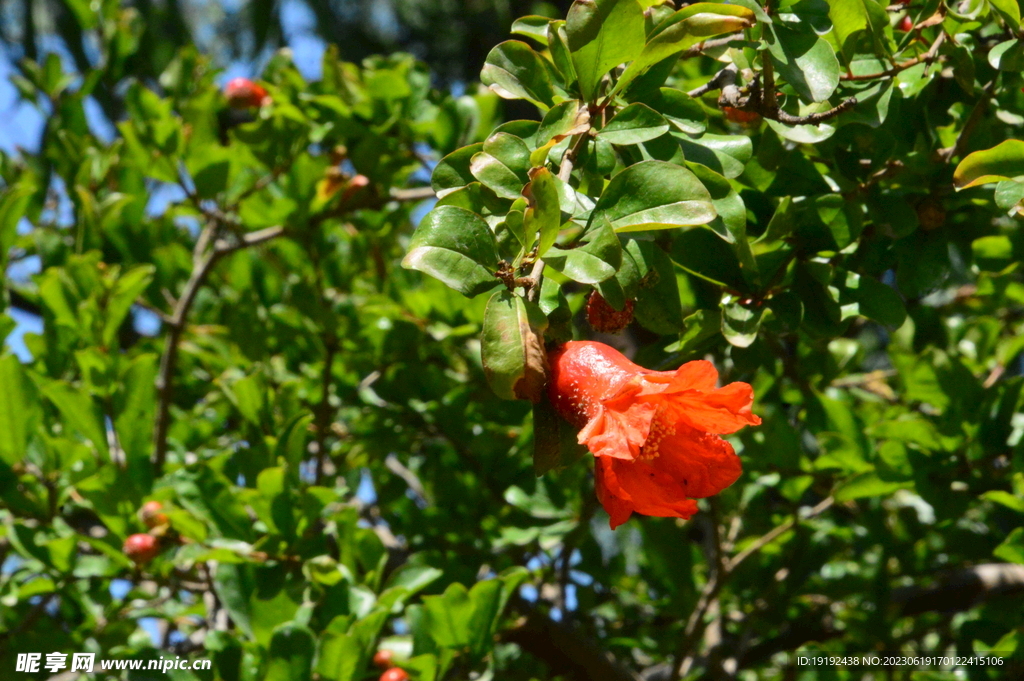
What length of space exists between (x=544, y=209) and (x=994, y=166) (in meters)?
0.51

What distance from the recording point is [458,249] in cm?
80

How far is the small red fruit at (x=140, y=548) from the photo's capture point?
1.45 m

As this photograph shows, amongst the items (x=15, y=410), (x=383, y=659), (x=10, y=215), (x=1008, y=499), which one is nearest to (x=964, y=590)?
(x=1008, y=499)

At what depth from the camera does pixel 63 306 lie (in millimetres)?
1709

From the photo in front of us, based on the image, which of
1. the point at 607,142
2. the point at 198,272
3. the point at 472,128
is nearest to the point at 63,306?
the point at 198,272

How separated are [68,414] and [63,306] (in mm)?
298

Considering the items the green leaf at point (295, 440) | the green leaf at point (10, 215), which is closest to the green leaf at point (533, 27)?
the green leaf at point (295, 440)

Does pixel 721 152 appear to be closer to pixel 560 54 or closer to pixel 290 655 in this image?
pixel 560 54

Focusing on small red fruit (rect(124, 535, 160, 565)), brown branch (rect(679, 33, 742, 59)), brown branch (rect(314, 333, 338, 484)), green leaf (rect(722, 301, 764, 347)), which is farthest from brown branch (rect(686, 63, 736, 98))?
small red fruit (rect(124, 535, 160, 565))

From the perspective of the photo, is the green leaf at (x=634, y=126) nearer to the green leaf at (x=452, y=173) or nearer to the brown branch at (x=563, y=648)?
the green leaf at (x=452, y=173)

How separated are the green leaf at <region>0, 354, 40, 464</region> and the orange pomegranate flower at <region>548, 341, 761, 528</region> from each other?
1060 millimetres

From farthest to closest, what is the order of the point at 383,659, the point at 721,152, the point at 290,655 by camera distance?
the point at 383,659 < the point at 290,655 < the point at 721,152

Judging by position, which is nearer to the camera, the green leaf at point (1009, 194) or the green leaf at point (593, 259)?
the green leaf at point (593, 259)

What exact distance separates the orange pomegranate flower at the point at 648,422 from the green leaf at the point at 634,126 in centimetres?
21
